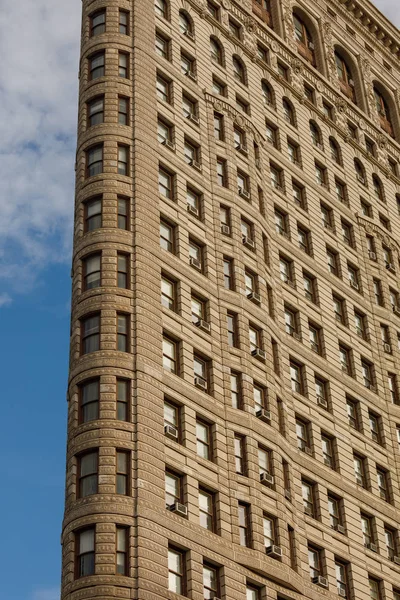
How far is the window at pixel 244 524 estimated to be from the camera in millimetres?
55906

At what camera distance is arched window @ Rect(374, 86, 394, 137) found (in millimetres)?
95512

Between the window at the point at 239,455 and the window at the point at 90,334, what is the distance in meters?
8.54

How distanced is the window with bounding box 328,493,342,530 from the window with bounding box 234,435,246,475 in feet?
25.3

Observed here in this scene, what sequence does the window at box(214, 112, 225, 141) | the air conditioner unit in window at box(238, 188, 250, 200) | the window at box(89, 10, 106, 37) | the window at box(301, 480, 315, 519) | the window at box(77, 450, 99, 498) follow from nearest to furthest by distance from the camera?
the window at box(77, 450, 99, 498)
the window at box(301, 480, 315, 519)
the window at box(89, 10, 106, 37)
the air conditioner unit in window at box(238, 188, 250, 200)
the window at box(214, 112, 225, 141)

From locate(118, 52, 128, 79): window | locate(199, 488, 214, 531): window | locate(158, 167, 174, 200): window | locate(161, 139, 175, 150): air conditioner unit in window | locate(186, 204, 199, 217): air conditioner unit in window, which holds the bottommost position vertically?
locate(199, 488, 214, 531): window

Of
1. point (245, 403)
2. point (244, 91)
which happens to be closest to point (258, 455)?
point (245, 403)

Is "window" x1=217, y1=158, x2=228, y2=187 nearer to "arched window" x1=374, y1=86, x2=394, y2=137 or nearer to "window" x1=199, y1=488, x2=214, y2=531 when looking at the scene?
"window" x1=199, y1=488, x2=214, y2=531

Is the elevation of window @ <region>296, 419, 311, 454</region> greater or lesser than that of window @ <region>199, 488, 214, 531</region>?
greater

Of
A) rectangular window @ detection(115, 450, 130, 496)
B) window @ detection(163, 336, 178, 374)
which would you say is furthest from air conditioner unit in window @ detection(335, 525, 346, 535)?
rectangular window @ detection(115, 450, 130, 496)

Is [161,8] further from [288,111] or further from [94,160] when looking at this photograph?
[94,160]

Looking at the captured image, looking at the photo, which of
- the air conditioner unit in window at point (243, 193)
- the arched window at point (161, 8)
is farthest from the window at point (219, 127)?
the arched window at point (161, 8)

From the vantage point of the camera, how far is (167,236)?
62281mm

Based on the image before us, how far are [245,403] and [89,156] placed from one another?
587 inches

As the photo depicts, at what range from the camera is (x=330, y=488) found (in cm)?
6456
